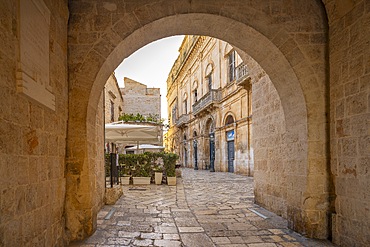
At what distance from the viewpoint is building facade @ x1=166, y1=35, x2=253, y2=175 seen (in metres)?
14.6

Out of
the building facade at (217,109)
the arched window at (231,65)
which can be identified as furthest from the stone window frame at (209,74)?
the arched window at (231,65)

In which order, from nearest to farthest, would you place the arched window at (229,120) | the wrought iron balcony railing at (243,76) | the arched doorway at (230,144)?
1. the wrought iron balcony railing at (243,76)
2. the arched doorway at (230,144)
3. the arched window at (229,120)

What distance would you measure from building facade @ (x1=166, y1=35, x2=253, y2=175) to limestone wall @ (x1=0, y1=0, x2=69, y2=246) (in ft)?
36.8

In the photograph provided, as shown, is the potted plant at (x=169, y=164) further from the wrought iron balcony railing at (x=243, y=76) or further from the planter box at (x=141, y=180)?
the wrought iron balcony railing at (x=243, y=76)

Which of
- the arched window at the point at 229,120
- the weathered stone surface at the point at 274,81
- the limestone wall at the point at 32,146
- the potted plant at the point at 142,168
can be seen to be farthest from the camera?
the arched window at the point at 229,120

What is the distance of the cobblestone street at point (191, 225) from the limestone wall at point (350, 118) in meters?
0.53

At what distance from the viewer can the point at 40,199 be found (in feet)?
8.43

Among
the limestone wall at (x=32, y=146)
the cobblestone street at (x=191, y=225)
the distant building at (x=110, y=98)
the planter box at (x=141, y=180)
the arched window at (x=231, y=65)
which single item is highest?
the arched window at (x=231, y=65)

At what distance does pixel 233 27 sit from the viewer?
3834 millimetres

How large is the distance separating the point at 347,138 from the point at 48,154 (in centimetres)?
343

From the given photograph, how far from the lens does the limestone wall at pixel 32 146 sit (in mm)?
2008

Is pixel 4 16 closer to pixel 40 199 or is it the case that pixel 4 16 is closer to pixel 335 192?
pixel 40 199

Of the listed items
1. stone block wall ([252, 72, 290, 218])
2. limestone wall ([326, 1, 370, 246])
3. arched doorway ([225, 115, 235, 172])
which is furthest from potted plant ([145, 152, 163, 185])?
arched doorway ([225, 115, 235, 172])

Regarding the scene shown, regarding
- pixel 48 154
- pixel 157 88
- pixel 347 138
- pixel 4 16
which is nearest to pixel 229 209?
pixel 347 138
